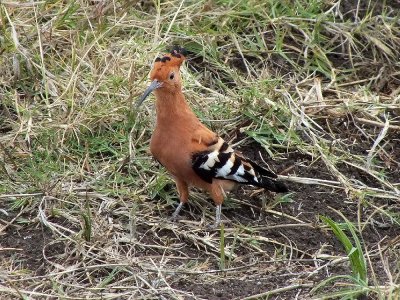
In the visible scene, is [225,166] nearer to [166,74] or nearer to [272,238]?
[272,238]

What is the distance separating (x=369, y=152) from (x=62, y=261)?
6.31 ft

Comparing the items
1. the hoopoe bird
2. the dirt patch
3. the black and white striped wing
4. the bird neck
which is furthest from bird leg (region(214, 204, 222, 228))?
the dirt patch

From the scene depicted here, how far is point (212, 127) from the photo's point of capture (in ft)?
18.1

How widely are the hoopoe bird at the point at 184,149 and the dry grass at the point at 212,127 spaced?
159 millimetres

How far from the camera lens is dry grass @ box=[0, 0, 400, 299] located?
4273mm

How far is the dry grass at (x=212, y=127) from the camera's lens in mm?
4273

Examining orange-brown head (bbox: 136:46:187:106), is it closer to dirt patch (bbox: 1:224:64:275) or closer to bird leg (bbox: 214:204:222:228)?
bird leg (bbox: 214:204:222:228)

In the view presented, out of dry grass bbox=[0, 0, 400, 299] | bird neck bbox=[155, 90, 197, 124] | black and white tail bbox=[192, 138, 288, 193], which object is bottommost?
dry grass bbox=[0, 0, 400, 299]

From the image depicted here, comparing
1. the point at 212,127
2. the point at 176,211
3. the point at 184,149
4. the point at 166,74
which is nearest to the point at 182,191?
the point at 176,211

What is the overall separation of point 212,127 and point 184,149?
0.79 m

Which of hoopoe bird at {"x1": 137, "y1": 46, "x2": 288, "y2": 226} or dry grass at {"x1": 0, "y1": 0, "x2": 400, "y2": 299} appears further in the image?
hoopoe bird at {"x1": 137, "y1": 46, "x2": 288, "y2": 226}

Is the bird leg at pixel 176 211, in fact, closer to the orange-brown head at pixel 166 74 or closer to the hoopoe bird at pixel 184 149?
the hoopoe bird at pixel 184 149

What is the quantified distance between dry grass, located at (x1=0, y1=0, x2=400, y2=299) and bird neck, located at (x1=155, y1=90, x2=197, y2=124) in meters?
0.39

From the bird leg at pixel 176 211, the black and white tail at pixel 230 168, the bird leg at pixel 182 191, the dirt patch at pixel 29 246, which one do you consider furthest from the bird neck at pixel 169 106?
the dirt patch at pixel 29 246
